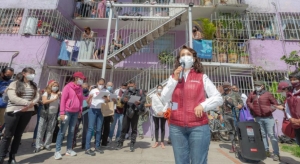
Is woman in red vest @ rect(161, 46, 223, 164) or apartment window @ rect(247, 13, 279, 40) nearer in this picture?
woman in red vest @ rect(161, 46, 223, 164)

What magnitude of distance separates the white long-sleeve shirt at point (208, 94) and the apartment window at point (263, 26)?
322 inches

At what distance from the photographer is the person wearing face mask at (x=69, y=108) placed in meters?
3.86

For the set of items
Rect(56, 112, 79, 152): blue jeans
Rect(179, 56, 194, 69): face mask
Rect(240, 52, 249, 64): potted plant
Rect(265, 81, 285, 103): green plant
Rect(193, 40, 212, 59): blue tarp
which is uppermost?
Rect(193, 40, 212, 59): blue tarp

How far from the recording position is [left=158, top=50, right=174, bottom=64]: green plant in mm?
8805

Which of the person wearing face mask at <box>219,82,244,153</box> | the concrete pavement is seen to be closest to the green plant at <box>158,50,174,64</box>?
the person wearing face mask at <box>219,82,244,153</box>

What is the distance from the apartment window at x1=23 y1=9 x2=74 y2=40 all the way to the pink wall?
32.2 ft

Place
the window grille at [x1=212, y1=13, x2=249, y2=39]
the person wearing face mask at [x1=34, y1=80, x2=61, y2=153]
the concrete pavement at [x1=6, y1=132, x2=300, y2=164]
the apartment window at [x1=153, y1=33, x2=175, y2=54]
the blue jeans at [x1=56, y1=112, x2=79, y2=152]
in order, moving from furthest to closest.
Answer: the apartment window at [x1=153, y1=33, x2=175, y2=54] → the window grille at [x1=212, y1=13, x2=249, y2=39] → the person wearing face mask at [x1=34, y1=80, x2=61, y2=153] → the blue jeans at [x1=56, y1=112, x2=79, y2=152] → the concrete pavement at [x1=6, y1=132, x2=300, y2=164]

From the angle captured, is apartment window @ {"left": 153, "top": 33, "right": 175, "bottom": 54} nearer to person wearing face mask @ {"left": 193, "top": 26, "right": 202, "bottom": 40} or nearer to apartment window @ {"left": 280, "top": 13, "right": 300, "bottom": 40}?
person wearing face mask @ {"left": 193, "top": 26, "right": 202, "bottom": 40}

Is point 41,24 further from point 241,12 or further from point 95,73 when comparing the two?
point 241,12

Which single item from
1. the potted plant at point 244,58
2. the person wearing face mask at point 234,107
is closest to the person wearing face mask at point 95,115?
the person wearing face mask at point 234,107

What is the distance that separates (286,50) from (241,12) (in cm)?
290

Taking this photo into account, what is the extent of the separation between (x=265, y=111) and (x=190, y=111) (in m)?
3.87

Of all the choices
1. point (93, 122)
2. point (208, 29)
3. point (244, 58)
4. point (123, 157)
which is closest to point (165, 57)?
point (208, 29)

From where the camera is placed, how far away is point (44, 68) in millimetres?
7988
